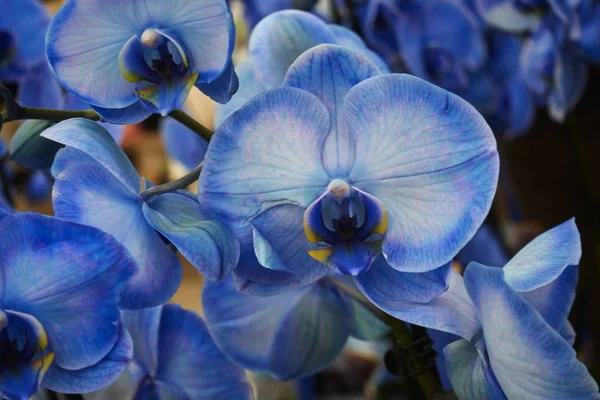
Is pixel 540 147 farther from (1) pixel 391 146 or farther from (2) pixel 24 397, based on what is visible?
(2) pixel 24 397

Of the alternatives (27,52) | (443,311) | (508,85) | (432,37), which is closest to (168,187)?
(443,311)

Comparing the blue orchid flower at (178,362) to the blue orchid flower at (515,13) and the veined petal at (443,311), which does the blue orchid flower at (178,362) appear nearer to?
the veined petal at (443,311)

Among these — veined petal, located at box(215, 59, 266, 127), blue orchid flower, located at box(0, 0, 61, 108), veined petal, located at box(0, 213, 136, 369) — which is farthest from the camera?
blue orchid flower, located at box(0, 0, 61, 108)

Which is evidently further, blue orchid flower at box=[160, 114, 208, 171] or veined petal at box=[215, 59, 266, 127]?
blue orchid flower at box=[160, 114, 208, 171]

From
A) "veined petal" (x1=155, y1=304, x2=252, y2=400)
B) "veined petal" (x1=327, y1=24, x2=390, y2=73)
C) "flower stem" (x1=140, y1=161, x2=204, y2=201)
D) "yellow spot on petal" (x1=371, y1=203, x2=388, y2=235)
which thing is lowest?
"veined petal" (x1=155, y1=304, x2=252, y2=400)

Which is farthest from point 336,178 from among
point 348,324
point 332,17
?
point 332,17

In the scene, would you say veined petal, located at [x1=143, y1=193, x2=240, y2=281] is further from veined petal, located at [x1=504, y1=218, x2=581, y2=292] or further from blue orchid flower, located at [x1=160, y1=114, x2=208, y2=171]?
blue orchid flower, located at [x1=160, y1=114, x2=208, y2=171]

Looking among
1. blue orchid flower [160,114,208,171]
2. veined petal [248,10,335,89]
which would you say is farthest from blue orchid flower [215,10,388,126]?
blue orchid flower [160,114,208,171]
